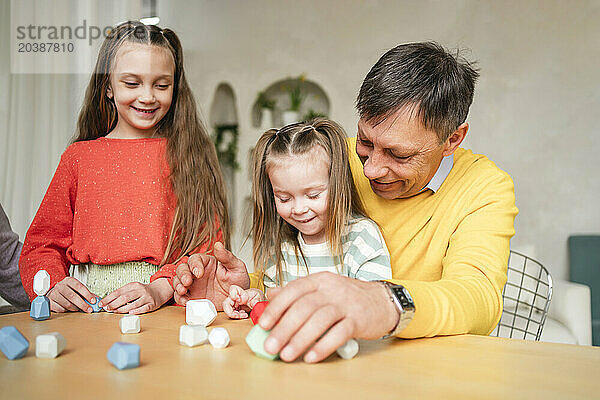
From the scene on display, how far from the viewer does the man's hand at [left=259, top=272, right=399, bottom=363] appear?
1.99 ft

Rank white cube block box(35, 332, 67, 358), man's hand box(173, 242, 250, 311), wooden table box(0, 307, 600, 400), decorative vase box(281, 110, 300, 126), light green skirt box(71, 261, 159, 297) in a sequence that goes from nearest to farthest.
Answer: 1. wooden table box(0, 307, 600, 400)
2. white cube block box(35, 332, 67, 358)
3. man's hand box(173, 242, 250, 311)
4. light green skirt box(71, 261, 159, 297)
5. decorative vase box(281, 110, 300, 126)

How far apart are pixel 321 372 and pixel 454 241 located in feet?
1.92

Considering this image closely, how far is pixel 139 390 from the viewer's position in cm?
52

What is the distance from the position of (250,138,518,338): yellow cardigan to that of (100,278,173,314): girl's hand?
243 mm

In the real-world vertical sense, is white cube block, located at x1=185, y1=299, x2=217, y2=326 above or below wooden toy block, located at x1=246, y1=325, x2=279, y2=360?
below

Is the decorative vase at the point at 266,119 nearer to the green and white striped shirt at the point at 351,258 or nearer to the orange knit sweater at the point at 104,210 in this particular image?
the orange knit sweater at the point at 104,210

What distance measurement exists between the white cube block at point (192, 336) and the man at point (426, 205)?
0.33 ft

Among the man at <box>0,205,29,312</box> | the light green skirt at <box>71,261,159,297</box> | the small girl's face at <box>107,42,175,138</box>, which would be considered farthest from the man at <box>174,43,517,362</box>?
the man at <box>0,205,29,312</box>

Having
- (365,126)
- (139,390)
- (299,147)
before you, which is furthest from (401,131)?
(139,390)

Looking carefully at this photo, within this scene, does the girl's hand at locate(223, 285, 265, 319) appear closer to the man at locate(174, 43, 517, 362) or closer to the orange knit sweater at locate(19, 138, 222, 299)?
the man at locate(174, 43, 517, 362)

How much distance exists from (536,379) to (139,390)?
1.28 ft

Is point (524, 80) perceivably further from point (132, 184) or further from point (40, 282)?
point (40, 282)

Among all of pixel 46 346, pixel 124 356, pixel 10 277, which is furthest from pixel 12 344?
pixel 10 277

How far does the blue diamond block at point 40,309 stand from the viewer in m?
0.87
